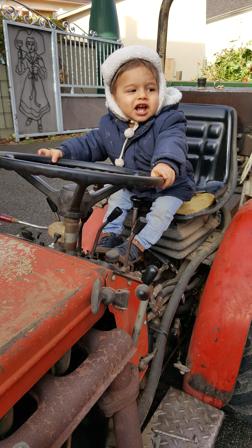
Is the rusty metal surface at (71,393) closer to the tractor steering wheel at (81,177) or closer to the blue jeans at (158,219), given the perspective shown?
the tractor steering wheel at (81,177)

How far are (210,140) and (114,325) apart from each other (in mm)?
1371

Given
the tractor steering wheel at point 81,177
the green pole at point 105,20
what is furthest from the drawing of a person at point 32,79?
the tractor steering wheel at point 81,177

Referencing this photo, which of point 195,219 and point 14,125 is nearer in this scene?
point 195,219

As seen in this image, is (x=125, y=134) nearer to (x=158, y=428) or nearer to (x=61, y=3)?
(x=158, y=428)

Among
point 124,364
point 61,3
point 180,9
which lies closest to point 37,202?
point 124,364

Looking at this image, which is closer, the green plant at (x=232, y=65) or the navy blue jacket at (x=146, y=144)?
the navy blue jacket at (x=146, y=144)

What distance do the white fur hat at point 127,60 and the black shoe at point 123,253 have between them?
0.61 m

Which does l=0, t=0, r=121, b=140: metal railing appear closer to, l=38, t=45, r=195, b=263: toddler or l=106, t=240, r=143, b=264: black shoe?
l=38, t=45, r=195, b=263: toddler

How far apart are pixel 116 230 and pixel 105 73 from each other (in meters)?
0.68

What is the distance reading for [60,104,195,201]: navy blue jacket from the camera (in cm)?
167

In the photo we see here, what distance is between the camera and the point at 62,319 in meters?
0.93

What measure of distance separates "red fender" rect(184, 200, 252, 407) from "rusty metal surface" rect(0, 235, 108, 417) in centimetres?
59

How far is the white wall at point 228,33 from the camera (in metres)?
9.32

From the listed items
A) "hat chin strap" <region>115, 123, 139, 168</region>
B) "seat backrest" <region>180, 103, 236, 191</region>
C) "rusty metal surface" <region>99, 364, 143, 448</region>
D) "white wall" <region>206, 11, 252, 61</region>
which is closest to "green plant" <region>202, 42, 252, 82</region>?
"white wall" <region>206, 11, 252, 61</region>
